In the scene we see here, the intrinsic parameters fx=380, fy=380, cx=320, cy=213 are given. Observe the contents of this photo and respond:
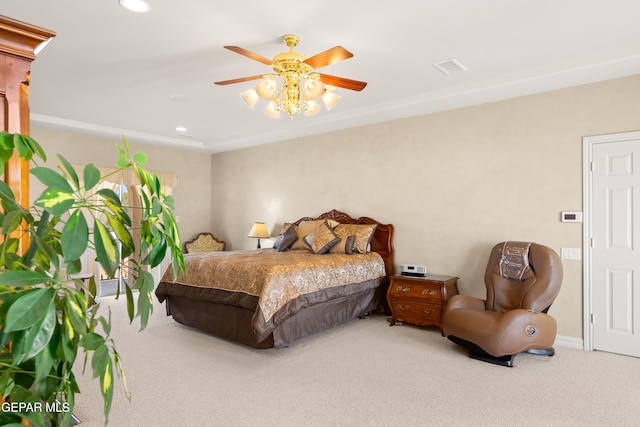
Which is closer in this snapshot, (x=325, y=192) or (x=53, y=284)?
(x=53, y=284)

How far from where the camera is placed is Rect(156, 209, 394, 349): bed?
366 cm

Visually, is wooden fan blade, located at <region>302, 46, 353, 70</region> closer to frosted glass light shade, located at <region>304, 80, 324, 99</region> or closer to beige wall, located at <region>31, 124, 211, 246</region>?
frosted glass light shade, located at <region>304, 80, 324, 99</region>

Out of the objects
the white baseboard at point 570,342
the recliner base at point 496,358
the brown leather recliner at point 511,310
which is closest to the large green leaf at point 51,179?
the brown leather recliner at point 511,310

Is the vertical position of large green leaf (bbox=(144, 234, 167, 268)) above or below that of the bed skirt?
above

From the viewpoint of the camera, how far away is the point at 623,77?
3707 millimetres

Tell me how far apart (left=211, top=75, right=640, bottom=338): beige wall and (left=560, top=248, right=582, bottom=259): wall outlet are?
5 centimetres

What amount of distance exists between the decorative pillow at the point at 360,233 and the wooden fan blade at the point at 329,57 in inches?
106

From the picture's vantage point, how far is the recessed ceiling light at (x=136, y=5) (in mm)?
2574

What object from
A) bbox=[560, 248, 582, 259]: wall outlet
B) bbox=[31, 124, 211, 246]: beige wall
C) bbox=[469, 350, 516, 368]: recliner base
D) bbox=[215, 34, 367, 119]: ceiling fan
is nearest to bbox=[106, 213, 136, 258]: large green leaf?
bbox=[215, 34, 367, 119]: ceiling fan

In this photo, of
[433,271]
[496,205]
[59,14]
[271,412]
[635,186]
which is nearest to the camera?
[271,412]

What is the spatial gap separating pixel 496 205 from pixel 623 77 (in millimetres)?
1690

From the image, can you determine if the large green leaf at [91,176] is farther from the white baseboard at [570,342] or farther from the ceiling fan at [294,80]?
the white baseboard at [570,342]

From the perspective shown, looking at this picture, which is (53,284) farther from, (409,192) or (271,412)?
(409,192)

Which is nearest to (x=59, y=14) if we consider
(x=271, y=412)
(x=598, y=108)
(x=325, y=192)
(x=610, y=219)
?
(x=271, y=412)
